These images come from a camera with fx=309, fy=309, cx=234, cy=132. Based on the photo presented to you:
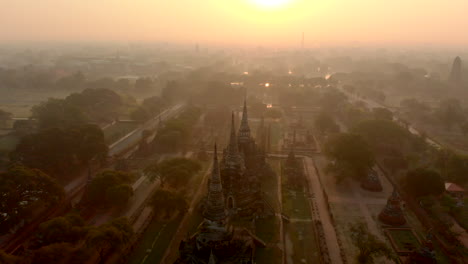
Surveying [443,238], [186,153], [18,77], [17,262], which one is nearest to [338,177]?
[443,238]

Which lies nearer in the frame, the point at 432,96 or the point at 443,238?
the point at 443,238

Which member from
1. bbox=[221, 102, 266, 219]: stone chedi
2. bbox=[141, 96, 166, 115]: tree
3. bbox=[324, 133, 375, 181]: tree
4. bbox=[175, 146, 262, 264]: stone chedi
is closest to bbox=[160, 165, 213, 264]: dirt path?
bbox=[175, 146, 262, 264]: stone chedi

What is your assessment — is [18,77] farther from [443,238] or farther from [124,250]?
[443,238]

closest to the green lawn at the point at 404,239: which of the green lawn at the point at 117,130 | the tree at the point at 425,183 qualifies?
the tree at the point at 425,183

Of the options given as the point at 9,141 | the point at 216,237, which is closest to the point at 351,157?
the point at 216,237

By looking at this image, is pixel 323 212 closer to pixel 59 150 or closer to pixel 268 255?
pixel 268 255

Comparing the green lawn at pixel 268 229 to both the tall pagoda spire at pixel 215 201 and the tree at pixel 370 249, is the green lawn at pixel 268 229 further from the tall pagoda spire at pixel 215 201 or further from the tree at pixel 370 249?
the tall pagoda spire at pixel 215 201
